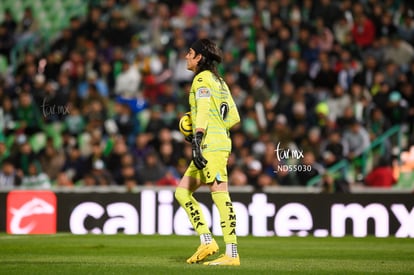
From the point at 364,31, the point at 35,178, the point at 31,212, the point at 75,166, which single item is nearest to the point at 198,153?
the point at 31,212

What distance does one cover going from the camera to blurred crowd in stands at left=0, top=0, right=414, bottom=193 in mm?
17547

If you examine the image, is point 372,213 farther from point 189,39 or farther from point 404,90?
point 189,39

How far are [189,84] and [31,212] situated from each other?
205 inches

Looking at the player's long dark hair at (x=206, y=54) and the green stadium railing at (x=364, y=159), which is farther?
the green stadium railing at (x=364, y=159)

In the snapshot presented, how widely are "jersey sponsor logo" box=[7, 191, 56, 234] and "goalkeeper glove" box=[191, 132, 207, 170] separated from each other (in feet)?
23.6

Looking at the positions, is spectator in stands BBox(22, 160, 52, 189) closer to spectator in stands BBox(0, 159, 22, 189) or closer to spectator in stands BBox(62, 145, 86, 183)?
spectator in stands BBox(0, 159, 22, 189)

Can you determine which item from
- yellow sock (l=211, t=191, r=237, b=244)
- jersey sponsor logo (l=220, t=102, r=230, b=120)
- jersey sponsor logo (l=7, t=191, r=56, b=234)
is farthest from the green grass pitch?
jersey sponsor logo (l=220, t=102, r=230, b=120)

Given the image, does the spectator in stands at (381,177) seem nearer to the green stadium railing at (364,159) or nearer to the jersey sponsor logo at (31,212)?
the green stadium railing at (364,159)

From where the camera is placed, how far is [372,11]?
20203 millimetres

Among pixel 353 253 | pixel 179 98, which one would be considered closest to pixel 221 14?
pixel 179 98

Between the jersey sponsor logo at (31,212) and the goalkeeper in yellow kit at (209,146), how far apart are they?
6665mm

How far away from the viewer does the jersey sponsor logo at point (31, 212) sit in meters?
16.2

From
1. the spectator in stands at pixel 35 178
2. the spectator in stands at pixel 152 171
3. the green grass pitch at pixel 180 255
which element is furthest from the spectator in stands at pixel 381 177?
the spectator in stands at pixel 35 178

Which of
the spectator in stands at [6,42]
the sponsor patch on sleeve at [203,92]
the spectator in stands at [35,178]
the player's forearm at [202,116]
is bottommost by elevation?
the spectator in stands at [35,178]
